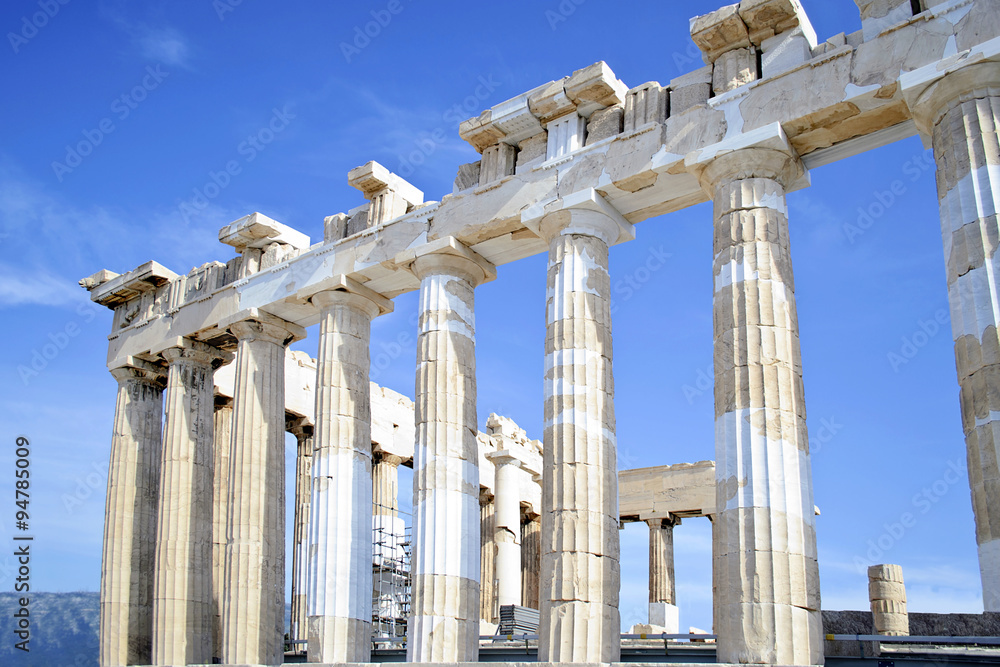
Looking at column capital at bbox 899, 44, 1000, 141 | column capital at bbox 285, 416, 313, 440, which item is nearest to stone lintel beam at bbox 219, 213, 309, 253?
column capital at bbox 285, 416, 313, 440

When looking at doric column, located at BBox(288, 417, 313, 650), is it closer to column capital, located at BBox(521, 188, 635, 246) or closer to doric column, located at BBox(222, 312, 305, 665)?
doric column, located at BBox(222, 312, 305, 665)

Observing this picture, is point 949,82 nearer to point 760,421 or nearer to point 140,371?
point 760,421

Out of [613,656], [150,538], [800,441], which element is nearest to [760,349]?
[800,441]

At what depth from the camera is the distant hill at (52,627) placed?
293ft

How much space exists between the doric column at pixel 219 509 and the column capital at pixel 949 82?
55.2 ft

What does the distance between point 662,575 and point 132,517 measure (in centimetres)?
1811

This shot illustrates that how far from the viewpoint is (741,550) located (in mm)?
16203

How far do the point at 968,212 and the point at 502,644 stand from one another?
14.3 metres

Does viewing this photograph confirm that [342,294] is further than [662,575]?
No

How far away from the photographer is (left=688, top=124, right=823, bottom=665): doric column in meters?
15.7

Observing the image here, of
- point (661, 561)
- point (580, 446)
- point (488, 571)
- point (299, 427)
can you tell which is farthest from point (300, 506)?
point (580, 446)

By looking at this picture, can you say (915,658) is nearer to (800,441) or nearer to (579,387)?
(800,441)

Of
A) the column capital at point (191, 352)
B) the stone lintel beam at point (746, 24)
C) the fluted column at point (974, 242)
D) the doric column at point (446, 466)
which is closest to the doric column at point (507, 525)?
the column capital at point (191, 352)

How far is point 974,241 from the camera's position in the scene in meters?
15.6
